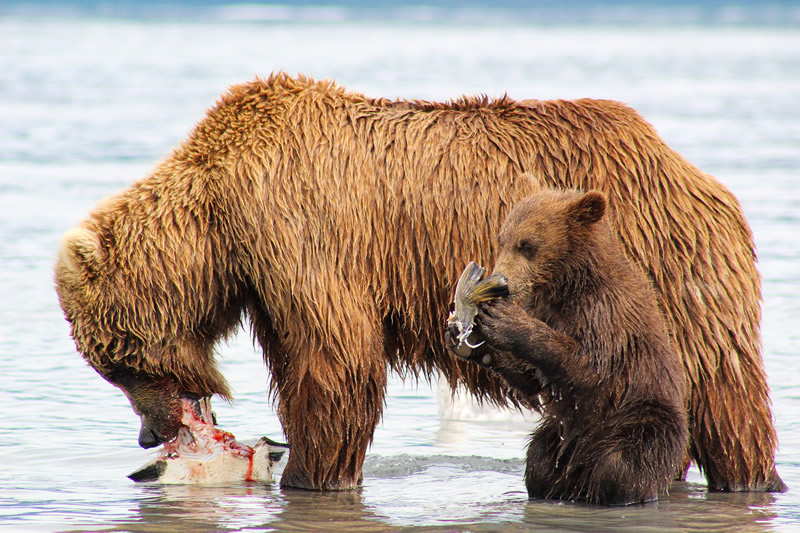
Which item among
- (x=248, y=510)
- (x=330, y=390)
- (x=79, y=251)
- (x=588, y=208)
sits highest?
(x=588, y=208)

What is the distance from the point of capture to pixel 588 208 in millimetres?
5660

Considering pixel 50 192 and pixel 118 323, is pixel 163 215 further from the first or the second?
pixel 50 192

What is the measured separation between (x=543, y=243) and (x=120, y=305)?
2.11 m

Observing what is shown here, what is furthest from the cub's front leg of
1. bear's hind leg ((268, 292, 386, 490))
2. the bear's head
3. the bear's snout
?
the bear's snout

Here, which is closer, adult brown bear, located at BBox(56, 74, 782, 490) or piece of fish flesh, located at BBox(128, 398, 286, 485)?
adult brown bear, located at BBox(56, 74, 782, 490)

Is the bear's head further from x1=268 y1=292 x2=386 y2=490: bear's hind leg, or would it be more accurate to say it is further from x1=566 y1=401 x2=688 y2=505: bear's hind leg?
x1=566 y1=401 x2=688 y2=505: bear's hind leg

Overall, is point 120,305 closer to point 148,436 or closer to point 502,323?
point 148,436

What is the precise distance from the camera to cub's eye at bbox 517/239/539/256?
5766mm

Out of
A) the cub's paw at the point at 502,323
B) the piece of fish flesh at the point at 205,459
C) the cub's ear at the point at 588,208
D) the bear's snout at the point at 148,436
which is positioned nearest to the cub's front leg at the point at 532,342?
the cub's paw at the point at 502,323

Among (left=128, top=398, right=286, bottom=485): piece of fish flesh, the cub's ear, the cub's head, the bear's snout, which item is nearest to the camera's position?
the cub's ear

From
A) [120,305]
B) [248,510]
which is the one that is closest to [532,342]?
[248,510]

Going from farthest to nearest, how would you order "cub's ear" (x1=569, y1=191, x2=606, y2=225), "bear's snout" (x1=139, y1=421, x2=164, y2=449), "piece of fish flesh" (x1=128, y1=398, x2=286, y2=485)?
1. "piece of fish flesh" (x1=128, y1=398, x2=286, y2=485)
2. "bear's snout" (x1=139, y1=421, x2=164, y2=449)
3. "cub's ear" (x1=569, y1=191, x2=606, y2=225)

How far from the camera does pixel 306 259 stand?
6.01 metres

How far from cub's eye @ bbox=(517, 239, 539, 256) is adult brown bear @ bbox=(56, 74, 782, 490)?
1.17 ft
